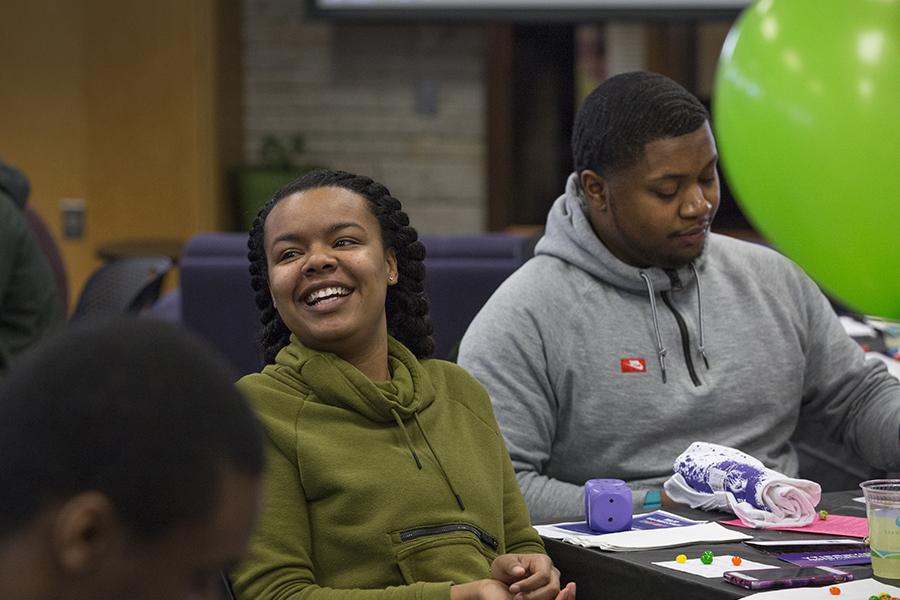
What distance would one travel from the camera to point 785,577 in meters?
1.66

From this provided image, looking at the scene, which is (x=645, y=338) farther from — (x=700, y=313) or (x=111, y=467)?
(x=111, y=467)

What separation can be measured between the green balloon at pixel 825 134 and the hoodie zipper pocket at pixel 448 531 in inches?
22.8

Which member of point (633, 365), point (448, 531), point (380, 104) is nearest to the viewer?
point (448, 531)

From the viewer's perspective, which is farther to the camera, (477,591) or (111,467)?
(477,591)

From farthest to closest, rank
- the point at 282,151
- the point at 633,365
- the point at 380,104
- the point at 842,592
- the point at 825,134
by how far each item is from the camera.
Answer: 1. the point at 380,104
2. the point at 282,151
3. the point at 633,365
4. the point at 842,592
5. the point at 825,134

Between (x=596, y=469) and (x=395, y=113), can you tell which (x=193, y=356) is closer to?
(x=596, y=469)

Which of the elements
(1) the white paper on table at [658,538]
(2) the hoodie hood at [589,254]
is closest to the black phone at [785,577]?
(1) the white paper on table at [658,538]

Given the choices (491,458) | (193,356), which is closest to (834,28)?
(491,458)

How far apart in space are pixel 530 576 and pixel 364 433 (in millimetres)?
299

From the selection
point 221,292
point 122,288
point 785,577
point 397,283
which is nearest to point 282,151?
point 221,292

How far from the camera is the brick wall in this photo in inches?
305

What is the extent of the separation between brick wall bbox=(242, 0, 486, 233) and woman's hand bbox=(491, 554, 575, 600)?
19.9 ft

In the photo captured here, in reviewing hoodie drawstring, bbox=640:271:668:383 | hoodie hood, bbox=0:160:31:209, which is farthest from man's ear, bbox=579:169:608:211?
hoodie hood, bbox=0:160:31:209

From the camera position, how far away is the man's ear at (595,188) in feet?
8.00
